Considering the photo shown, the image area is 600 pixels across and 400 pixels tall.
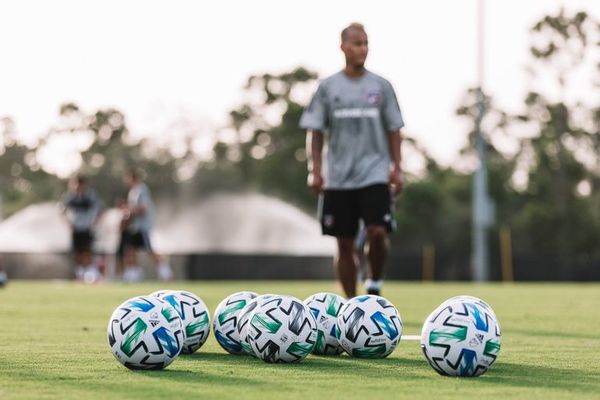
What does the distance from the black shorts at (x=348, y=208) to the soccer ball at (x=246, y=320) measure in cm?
378

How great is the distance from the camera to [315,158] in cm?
1048

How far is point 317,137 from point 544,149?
Answer: 49.8m

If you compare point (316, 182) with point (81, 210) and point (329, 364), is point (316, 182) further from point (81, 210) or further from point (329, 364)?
point (81, 210)

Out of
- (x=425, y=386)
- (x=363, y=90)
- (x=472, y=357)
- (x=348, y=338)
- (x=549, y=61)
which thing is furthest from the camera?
(x=549, y=61)

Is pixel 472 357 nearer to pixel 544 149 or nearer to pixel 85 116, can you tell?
pixel 544 149

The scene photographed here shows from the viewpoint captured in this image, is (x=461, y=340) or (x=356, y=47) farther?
(x=356, y=47)

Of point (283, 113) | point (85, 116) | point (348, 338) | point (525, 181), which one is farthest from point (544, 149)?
point (348, 338)

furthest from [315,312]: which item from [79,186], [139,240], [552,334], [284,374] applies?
[79,186]

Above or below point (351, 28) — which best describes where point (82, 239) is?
below

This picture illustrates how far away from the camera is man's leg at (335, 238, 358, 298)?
415 inches

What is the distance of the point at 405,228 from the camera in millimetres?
59812

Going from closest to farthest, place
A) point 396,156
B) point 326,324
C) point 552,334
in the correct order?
point 326,324 < point 552,334 < point 396,156

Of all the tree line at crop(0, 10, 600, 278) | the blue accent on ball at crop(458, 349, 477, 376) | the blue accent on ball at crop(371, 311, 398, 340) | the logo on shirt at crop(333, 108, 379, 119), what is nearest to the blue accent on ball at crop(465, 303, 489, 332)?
the blue accent on ball at crop(458, 349, 477, 376)

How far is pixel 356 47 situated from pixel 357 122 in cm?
67
